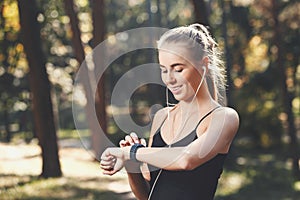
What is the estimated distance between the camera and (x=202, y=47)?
206cm

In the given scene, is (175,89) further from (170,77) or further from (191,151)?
(191,151)

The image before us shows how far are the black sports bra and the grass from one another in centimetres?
484

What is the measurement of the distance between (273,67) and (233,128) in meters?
23.5

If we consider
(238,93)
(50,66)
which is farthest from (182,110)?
(50,66)

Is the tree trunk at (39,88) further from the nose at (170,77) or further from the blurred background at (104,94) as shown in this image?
the nose at (170,77)

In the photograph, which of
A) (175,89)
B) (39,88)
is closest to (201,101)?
(175,89)

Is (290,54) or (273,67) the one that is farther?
(273,67)

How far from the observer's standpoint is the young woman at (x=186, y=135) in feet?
6.50

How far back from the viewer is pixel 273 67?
81.8ft

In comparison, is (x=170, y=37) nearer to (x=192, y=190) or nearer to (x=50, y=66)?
(x=192, y=190)

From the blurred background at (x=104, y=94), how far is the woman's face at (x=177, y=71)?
42 centimetres

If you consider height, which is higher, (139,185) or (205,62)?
(205,62)

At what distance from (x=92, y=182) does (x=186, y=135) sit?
9692mm

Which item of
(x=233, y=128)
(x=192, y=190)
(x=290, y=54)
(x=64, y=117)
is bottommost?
(x=64, y=117)
